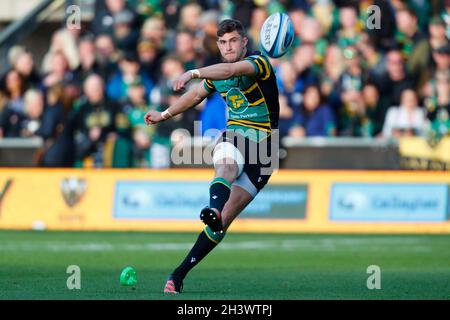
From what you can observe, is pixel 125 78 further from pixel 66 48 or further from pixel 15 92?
pixel 15 92

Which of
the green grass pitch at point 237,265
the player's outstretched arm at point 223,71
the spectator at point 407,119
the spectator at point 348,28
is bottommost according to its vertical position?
the green grass pitch at point 237,265

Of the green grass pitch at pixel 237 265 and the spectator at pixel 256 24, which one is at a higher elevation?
the spectator at pixel 256 24

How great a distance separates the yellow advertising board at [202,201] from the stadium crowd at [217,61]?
29.6 inches

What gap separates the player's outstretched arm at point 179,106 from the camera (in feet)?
36.5

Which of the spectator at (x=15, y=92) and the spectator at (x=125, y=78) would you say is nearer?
the spectator at (x=125, y=78)

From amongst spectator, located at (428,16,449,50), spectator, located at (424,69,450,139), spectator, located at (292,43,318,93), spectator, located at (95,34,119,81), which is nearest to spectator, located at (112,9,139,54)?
spectator, located at (95,34,119,81)

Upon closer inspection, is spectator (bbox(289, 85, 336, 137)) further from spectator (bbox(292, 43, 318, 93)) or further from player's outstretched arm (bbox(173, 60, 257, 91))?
player's outstretched arm (bbox(173, 60, 257, 91))

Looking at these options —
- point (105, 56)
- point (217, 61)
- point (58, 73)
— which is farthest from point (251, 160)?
point (58, 73)

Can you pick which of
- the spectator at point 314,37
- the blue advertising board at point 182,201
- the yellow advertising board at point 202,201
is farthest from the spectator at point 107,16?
the blue advertising board at point 182,201

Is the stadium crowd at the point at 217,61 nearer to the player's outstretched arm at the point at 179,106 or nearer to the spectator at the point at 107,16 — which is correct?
the spectator at the point at 107,16

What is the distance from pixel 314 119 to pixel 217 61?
1929 millimetres

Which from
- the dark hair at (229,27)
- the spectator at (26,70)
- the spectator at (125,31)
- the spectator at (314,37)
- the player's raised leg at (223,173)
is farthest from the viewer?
the spectator at (26,70)

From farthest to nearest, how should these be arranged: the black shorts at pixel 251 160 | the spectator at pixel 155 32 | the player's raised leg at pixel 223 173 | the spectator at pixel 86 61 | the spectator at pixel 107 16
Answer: the spectator at pixel 107 16 < the spectator at pixel 86 61 < the spectator at pixel 155 32 < the black shorts at pixel 251 160 < the player's raised leg at pixel 223 173

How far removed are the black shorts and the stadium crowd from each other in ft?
26.9
